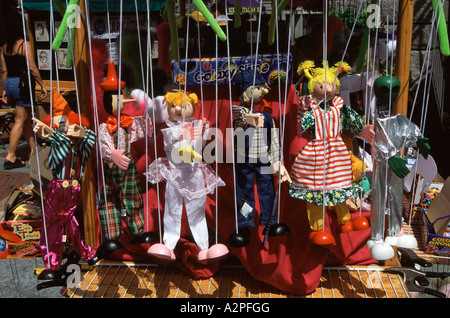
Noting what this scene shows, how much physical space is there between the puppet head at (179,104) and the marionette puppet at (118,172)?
195 mm

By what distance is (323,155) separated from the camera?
88.0 inches

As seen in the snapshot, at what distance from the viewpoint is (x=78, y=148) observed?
90.5 inches

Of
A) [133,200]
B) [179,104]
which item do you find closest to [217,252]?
[133,200]

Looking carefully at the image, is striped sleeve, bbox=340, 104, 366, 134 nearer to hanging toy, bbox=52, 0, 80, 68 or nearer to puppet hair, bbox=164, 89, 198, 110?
puppet hair, bbox=164, 89, 198, 110

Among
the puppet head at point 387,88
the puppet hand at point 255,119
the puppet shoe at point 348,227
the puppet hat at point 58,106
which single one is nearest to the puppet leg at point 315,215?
the puppet shoe at point 348,227

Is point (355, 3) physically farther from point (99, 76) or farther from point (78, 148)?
point (78, 148)

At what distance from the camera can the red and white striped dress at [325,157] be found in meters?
2.24

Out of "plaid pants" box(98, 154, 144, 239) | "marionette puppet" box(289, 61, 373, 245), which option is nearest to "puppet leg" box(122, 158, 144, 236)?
"plaid pants" box(98, 154, 144, 239)

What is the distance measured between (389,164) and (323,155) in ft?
0.91

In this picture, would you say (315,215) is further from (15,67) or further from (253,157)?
(15,67)

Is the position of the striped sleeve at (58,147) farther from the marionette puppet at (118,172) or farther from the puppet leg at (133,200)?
the puppet leg at (133,200)

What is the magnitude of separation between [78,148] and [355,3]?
121 inches

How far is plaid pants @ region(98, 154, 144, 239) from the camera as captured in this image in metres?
2.52

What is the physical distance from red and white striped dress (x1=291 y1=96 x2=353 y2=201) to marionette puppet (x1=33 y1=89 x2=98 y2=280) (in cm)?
96
